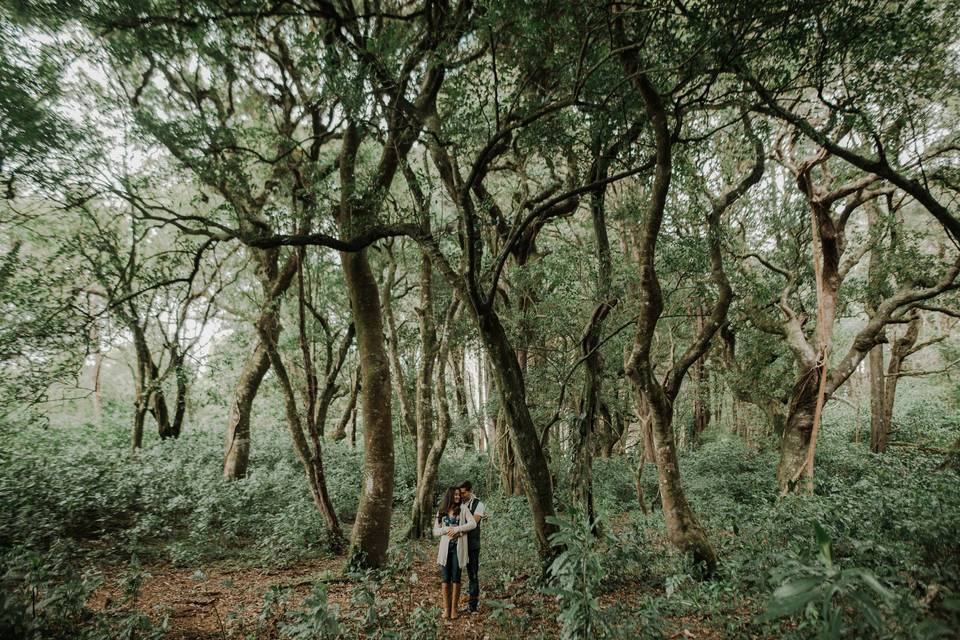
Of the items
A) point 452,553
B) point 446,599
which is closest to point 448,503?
point 452,553

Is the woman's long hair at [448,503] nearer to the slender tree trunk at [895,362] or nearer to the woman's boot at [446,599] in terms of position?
the woman's boot at [446,599]

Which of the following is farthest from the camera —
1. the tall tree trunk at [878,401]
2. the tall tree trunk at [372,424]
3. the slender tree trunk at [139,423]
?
the tall tree trunk at [878,401]

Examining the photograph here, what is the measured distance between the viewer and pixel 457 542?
19.1 feet

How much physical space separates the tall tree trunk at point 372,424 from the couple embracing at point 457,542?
6.60 ft

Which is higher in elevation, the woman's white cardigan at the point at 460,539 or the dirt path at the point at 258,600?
the woman's white cardigan at the point at 460,539

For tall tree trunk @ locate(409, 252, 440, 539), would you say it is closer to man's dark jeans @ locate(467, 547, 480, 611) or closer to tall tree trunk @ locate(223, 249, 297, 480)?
tall tree trunk @ locate(223, 249, 297, 480)

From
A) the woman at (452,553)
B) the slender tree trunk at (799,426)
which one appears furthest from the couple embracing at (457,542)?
the slender tree trunk at (799,426)

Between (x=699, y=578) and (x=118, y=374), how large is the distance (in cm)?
3585

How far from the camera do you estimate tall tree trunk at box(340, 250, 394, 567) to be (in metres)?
7.50

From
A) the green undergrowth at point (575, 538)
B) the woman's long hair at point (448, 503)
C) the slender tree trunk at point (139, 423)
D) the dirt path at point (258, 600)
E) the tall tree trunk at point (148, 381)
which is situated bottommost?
the dirt path at point (258, 600)

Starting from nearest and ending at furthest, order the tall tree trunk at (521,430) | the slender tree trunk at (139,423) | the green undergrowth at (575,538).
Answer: the green undergrowth at (575,538)
the tall tree trunk at (521,430)
the slender tree trunk at (139,423)

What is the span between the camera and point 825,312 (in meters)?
9.57

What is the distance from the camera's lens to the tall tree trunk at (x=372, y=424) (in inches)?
295

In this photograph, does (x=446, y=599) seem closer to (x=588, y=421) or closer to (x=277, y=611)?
(x=277, y=611)
